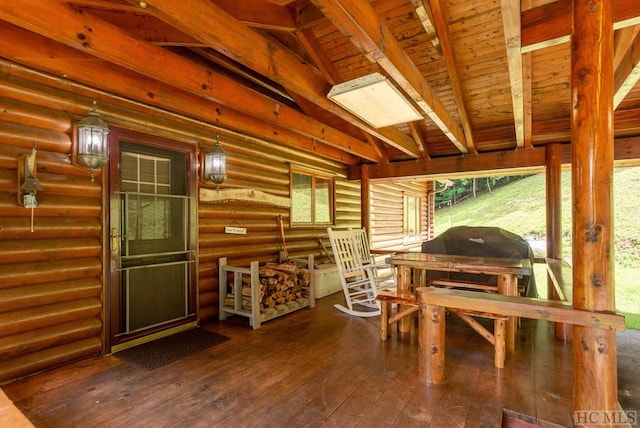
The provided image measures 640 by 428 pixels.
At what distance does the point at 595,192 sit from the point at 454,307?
113 cm

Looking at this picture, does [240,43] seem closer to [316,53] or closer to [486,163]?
[316,53]

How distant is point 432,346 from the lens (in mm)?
2350

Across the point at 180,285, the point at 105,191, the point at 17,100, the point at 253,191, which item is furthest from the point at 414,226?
the point at 17,100

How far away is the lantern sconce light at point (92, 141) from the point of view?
2.56 m

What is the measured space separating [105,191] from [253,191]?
1768 millimetres

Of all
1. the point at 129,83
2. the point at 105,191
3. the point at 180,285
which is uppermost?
the point at 129,83

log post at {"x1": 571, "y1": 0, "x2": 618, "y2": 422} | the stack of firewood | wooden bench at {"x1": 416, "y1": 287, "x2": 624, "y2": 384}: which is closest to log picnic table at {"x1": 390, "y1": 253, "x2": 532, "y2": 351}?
wooden bench at {"x1": 416, "y1": 287, "x2": 624, "y2": 384}

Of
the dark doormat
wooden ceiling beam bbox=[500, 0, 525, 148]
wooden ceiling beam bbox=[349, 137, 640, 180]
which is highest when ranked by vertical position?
wooden ceiling beam bbox=[500, 0, 525, 148]

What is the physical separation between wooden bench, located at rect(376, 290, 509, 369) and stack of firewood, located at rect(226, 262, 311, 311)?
53.7 inches

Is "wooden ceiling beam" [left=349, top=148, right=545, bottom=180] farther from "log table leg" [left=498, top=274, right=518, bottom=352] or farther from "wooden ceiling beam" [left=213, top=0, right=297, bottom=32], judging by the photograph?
"wooden ceiling beam" [left=213, top=0, right=297, bottom=32]

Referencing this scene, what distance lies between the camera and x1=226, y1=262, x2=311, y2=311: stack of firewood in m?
3.73

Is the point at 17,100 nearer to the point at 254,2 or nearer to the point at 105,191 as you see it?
the point at 105,191

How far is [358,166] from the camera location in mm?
6395

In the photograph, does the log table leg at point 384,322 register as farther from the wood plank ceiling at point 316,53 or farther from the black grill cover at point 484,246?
the wood plank ceiling at point 316,53
